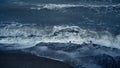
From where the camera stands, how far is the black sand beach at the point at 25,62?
281 inches

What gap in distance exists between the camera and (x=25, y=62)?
7328 mm

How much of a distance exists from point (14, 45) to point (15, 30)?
271 centimetres

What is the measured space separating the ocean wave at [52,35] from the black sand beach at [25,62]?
1259 millimetres

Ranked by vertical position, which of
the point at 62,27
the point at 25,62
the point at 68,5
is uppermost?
the point at 68,5

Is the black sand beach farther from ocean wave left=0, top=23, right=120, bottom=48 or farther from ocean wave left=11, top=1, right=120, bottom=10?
ocean wave left=11, top=1, right=120, bottom=10

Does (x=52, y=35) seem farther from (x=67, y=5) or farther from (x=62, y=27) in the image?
(x=67, y=5)

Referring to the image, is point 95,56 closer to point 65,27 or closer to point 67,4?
point 65,27

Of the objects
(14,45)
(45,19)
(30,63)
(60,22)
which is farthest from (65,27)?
(30,63)

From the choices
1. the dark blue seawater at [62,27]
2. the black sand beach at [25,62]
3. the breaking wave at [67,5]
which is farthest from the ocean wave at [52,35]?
the breaking wave at [67,5]

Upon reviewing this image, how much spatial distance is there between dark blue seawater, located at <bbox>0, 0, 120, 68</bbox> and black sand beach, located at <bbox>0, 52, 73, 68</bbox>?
1.21 ft

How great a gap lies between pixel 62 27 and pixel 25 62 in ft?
16.2

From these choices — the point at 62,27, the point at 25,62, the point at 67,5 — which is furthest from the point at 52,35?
the point at 67,5

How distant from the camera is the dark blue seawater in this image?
8.25 meters

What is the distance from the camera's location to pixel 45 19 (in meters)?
13.1
